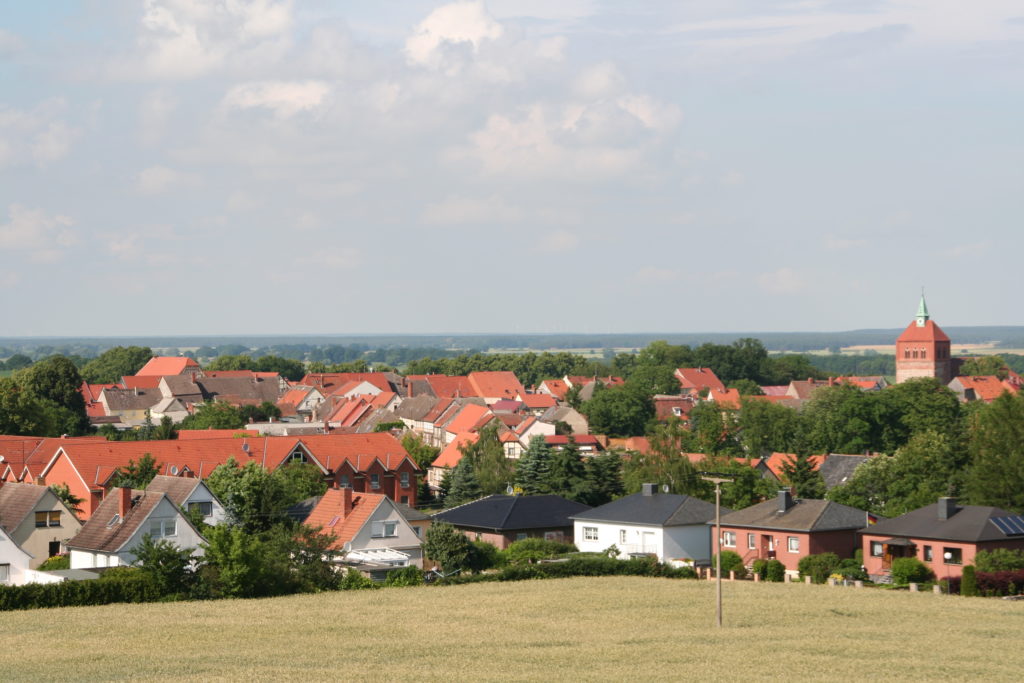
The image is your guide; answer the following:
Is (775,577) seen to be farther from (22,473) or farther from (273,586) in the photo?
(22,473)

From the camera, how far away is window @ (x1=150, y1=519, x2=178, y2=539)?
5350 cm

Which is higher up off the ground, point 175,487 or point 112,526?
point 175,487

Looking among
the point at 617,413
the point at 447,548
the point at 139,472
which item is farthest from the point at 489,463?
the point at 617,413

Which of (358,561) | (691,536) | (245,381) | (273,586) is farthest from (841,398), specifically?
(245,381)

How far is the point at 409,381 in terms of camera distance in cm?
17025

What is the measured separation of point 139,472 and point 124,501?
11.4m

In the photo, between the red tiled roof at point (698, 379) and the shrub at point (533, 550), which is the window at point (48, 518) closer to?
Answer: the shrub at point (533, 550)

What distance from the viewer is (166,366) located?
189 metres

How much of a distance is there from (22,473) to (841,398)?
6620cm

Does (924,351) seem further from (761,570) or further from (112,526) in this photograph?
(112,526)

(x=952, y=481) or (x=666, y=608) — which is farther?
(x=952, y=481)

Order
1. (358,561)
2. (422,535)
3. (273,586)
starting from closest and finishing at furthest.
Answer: (273,586) → (358,561) → (422,535)

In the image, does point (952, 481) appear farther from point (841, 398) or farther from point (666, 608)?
point (841, 398)

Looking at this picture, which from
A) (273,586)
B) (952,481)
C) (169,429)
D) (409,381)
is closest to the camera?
(273,586)
